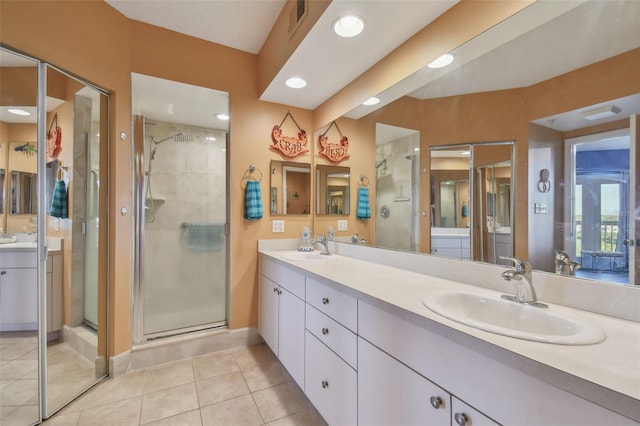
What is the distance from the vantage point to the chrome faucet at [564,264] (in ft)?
3.23

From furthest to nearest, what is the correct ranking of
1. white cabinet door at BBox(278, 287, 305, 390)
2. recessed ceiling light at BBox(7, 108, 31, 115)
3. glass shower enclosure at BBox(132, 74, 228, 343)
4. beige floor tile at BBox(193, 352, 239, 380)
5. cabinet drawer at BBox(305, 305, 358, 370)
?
glass shower enclosure at BBox(132, 74, 228, 343)
beige floor tile at BBox(193, 352, 239, 380)
white cabinet door at BBox(278, 287, 305, 390)
recessed ceiling light at BBox(7, 108, 31, 115)
cabinet drawer at BBox(305, 305, 358, 370)

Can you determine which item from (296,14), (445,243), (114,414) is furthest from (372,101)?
(114,414)

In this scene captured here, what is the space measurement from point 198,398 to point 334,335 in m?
1.12

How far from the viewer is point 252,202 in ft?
7.79

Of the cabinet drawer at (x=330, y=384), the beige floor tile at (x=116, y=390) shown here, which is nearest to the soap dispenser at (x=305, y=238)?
the cabinet drawer at (x=330, y=384)

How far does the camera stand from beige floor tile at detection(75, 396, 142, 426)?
153cm

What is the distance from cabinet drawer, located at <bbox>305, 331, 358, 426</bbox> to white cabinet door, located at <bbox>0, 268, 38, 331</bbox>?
5.24ft

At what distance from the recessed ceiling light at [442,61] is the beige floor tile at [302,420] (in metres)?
2.09

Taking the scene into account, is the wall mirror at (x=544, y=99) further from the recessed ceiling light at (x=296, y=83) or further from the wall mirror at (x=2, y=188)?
the wall mirror at (x=2, y=188)

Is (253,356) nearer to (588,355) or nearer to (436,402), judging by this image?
(436,402)

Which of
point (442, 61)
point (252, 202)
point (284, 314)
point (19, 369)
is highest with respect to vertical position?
point (442, 61)

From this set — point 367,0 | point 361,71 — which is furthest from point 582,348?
point 361,71

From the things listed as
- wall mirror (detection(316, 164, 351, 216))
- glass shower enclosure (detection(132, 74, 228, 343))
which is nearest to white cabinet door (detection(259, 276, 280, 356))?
glass shower enclosure (detection(132, 74, 228, 343))

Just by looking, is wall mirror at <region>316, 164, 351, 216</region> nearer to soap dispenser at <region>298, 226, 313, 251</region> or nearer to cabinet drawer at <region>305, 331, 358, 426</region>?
soap dispenser at <region>298, 226, 313, 251</region>
